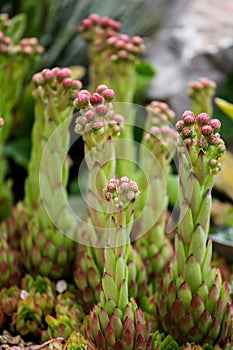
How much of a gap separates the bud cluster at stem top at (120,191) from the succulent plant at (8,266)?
383mm

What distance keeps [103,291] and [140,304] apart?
17 centimetres

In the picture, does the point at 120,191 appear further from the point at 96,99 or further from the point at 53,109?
the point at 53,109

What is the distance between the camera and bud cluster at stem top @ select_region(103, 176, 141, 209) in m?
0.88

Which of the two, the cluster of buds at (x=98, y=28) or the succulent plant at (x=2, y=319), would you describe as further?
the cluster of buds at (x=98, y=28)

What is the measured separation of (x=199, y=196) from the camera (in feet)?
3.18

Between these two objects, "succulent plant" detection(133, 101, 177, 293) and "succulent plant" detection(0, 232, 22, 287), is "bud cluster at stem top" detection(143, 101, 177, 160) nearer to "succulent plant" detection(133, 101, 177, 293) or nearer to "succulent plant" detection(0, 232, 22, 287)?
"succulent plant" detection(133, 101, 177, 293)

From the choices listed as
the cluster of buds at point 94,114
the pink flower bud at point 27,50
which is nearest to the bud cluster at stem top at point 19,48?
the pink flower bud at point 27,50

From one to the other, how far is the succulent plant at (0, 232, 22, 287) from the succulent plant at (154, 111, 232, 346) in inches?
12.0

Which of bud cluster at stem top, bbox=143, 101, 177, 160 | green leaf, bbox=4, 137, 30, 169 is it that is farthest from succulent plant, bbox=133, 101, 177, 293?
green leaf, bbox=4, 137, 30, 169

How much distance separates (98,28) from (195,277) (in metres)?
0.80

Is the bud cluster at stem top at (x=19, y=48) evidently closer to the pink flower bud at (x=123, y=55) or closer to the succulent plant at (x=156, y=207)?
the pink flower bud at (x=123, y=55)

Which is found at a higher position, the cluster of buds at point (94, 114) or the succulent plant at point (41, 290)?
the cluster of buds at point (94, 114)

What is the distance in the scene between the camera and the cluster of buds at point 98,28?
1.53 metres

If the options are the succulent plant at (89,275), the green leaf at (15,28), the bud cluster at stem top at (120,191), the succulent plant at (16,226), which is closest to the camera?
the bud cluster at stem top at (120,191)
